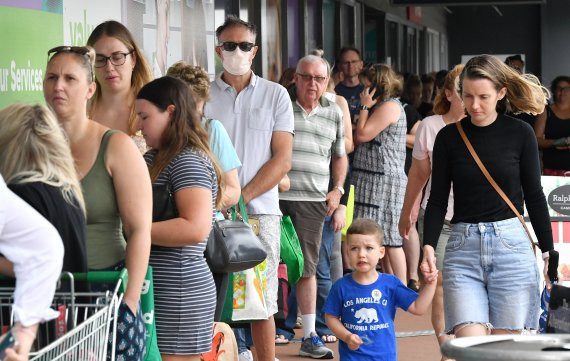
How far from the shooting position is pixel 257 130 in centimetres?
683

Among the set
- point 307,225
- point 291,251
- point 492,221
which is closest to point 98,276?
point 492,221

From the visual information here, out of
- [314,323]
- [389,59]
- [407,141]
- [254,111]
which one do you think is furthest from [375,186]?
[389,59]

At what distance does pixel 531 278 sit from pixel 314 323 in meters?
A: 2.60

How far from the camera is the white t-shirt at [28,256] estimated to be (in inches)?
122

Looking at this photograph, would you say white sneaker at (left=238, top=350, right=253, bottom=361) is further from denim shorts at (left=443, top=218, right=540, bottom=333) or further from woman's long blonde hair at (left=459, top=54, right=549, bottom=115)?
woman's long blonde hair at (left=459, top=54, right=549, bottom=115)

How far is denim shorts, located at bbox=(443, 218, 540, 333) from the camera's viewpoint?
5570 mm

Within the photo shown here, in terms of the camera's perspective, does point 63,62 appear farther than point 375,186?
No

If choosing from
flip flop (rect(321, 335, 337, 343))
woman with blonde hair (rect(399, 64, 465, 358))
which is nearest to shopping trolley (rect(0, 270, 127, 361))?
woman with blonde hair (rect(399, 64, 465, 358))

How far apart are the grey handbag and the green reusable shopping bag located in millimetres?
1784

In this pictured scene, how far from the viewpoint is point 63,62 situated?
4523 mm

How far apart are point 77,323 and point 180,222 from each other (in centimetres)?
114

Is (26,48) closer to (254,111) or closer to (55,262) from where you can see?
(254,111)

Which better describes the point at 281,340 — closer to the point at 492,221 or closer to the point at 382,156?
the point at 382,156

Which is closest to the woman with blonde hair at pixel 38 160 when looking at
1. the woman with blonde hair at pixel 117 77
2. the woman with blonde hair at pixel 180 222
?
the woman with blonde hair at pixel 180 222
